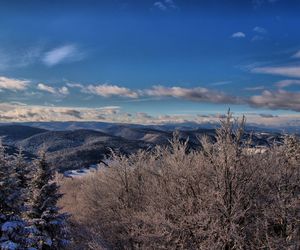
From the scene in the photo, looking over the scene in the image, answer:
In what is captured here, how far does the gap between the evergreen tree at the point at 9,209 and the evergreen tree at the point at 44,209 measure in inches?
157

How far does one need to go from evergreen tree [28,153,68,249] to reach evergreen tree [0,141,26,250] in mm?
3984

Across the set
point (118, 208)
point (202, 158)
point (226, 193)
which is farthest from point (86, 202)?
point (226, 193)

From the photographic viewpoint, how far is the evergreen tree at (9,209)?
21656 millimetres

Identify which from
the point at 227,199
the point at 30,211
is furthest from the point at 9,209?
the point at 227,199

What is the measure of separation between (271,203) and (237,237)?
3.50 meters

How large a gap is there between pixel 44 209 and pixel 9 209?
5.34m

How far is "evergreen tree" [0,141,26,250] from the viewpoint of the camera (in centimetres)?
2166

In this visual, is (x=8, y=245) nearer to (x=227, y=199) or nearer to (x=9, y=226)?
(x=9, y=226)

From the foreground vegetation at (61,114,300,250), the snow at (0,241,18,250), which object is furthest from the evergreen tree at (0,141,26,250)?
the foreground vegetation at (61,114,300,250)

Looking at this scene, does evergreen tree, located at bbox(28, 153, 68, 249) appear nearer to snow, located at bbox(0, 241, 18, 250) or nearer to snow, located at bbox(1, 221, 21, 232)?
snow, located at bbox(1, 221, 21, 232)

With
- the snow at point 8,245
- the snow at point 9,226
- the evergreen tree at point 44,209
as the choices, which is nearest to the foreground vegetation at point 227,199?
the snow at point 8,245

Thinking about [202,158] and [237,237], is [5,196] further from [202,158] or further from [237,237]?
[237,237]

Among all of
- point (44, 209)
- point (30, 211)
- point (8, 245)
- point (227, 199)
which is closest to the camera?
point (227, 199)

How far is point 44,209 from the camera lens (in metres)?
27.5
